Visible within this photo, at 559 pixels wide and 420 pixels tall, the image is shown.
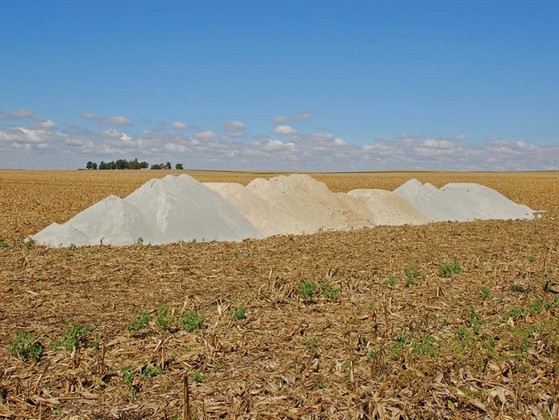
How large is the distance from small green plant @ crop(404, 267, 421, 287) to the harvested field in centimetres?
5

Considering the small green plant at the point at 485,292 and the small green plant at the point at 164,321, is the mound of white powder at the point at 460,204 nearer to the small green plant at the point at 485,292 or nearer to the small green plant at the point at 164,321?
the small green plant at the point at 485,292

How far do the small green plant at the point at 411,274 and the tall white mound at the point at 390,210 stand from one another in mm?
13670

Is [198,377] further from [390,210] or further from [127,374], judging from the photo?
[390,210]

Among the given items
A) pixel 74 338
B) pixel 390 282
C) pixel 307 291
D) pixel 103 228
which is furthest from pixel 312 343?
pixel 103 228

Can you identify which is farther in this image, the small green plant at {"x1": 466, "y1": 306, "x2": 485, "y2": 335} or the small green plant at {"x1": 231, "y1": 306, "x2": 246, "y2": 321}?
the small green plant at {"x1": 231, "y1": 306, "x2": 246, "y2": 321}

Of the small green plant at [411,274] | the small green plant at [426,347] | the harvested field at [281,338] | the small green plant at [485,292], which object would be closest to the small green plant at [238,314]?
the harvested field at [281,338]

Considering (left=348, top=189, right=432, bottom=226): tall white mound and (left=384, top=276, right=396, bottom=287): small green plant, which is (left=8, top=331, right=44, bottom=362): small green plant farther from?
(left=348, top=189, right=432, bottom=226): tall white mound

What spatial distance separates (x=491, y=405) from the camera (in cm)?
474

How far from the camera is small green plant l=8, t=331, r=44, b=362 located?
5.58m

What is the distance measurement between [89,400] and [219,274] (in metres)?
5.03

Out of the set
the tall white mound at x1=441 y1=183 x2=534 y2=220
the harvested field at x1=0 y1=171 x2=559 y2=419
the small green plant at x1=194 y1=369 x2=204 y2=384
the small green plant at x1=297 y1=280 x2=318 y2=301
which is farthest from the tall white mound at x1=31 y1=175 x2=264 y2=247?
the tall white mound at x1=441 y1=183 x2=534 y2=220

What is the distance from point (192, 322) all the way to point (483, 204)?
Answer: 25436 millimetres

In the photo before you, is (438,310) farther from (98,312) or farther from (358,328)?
(98,312)

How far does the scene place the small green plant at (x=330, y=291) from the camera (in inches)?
306
